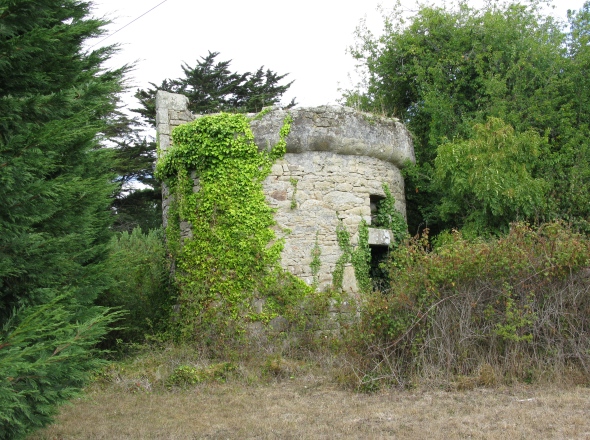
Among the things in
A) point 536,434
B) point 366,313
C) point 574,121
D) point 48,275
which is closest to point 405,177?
point 574,121

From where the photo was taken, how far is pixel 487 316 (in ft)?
22.5

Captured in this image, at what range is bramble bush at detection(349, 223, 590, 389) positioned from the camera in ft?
22.0

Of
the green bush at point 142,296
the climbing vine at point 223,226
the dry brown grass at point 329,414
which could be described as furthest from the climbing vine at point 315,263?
the green bush at point 142,296

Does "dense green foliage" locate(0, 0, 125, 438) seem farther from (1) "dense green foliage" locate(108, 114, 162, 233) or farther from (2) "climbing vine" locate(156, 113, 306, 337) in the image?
(1) "dense green foliage" locate(108, 114, 162, 233)

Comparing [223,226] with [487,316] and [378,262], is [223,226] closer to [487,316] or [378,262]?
[378,262]

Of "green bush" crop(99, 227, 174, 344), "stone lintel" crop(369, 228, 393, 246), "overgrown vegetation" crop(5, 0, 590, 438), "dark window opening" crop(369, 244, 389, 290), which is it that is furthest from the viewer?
"dark window opening" crop(369, 244, 389, 290)

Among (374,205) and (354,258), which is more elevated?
(374,205)

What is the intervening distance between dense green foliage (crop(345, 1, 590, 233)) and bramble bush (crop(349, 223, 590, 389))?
8.98ft

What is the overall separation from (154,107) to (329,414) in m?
14.4

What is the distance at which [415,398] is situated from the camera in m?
6.27

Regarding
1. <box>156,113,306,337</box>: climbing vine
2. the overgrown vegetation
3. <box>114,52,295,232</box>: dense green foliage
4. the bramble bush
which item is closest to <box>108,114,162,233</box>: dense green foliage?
<box>114,52,295,232</box>: dense green foliage

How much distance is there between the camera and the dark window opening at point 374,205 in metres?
10.0

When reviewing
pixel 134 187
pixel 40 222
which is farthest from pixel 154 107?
pixel 40 222

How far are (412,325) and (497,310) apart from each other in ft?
3.25
